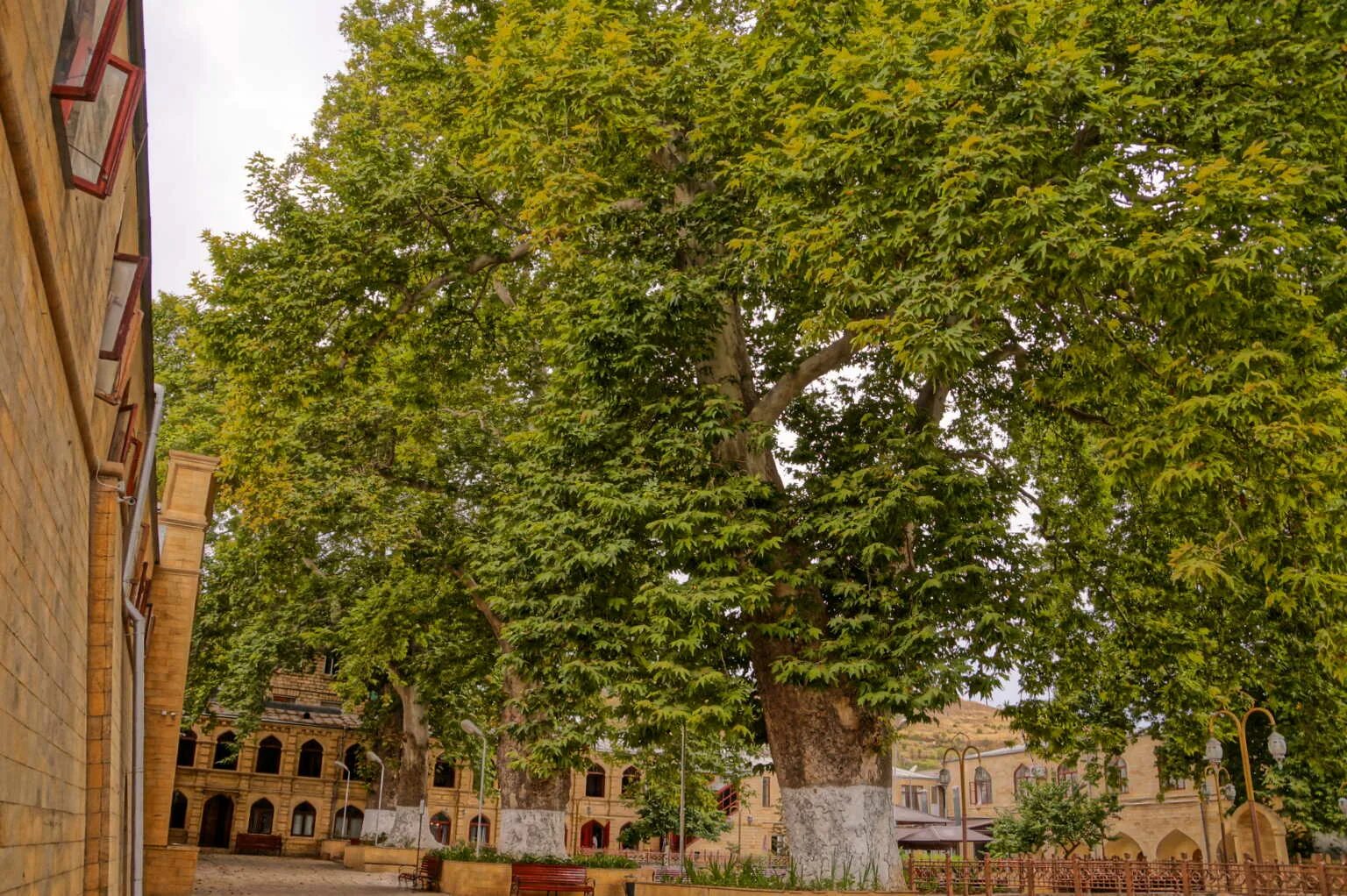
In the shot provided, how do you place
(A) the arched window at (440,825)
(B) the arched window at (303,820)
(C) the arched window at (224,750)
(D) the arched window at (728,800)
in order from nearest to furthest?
(C) the arched window at (224,750)
(B) the arched window at (303,820)
(A) the arched window at (440,825)
(D) the arched window at (728,800)

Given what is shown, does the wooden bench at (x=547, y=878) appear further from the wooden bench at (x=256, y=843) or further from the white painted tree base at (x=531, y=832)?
the wooden bench at (x=256, y=843)

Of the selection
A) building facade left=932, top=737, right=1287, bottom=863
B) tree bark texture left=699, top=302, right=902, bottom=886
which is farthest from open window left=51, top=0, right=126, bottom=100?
building facade left=932, top=737, right=1287, bottom=863

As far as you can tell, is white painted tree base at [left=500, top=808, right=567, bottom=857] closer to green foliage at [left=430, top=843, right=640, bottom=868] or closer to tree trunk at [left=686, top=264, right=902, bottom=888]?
green foliage at [left=430, top=843, right=640, bottom=868]

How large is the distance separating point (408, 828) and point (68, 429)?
29.2 m

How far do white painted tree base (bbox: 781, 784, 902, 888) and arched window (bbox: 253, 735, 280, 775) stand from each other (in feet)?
158

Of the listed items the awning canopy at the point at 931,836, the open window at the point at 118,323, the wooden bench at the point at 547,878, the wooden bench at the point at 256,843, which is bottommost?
the wooden bench at the point at 256,843

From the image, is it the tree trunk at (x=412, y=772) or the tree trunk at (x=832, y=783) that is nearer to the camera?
the tree trunk at (x=832, y=783)

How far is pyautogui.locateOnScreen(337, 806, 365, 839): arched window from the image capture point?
5631 cm

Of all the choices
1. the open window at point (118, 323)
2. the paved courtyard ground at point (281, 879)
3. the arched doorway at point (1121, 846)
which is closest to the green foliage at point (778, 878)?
the open window at point (118, 323)

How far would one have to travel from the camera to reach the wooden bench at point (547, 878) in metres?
20.5

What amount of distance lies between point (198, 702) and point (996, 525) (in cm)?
2658

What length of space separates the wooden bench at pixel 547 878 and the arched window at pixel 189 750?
126ft

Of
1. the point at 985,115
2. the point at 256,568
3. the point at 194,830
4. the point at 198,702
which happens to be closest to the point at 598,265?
the point at 985,115

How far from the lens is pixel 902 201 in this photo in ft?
36.8
